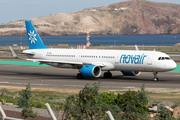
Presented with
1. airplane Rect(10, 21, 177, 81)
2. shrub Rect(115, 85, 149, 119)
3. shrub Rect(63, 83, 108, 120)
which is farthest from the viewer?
airplane Rect(10, 21, 177, 81)

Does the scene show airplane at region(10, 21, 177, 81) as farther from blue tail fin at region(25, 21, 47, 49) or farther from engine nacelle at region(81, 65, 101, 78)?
blue tail fin at region(25, 21, 47, 49)

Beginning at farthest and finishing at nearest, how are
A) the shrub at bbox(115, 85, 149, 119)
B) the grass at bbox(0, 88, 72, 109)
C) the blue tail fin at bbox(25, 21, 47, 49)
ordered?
the blue tail fin at bbox(25, 21, 47, 49) < the grass at bbox(0, 88, 72, 109) < the shrub at bbox(115, 85, 149, 119)

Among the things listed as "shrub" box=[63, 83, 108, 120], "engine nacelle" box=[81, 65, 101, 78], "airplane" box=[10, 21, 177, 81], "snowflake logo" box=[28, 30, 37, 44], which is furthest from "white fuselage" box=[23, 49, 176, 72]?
"shrub" box=[63, 83, 108, 120]

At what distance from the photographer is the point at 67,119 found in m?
14.6

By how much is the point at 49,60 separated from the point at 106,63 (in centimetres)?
845

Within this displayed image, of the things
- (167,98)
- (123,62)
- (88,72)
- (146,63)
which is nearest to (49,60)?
(88,72)

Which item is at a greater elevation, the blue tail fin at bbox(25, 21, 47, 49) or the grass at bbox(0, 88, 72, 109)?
the blue tail fin at bbox(25, 21, 47, 49)

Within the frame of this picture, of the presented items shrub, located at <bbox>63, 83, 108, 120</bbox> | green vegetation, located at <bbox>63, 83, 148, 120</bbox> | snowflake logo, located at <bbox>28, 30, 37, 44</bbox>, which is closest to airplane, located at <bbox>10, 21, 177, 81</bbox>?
snowflake logo, located at <bbox>28, 30, 37, 44</bbox>

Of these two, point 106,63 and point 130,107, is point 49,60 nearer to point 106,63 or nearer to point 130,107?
point 106,63

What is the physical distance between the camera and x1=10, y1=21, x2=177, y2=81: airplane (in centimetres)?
3953

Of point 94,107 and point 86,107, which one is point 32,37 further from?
point 94,107

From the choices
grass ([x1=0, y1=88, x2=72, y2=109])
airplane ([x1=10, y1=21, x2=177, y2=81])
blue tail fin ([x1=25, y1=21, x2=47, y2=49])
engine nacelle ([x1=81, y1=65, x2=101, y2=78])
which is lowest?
grass ([x1=0, y1=88, x2=72, y2=109])

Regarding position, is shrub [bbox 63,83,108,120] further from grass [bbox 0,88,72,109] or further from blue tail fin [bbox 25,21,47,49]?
blue tail fin [bbox 25,21,47,49]

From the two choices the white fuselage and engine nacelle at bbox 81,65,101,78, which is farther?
engine nacelle at bbox 81,65,101,78
